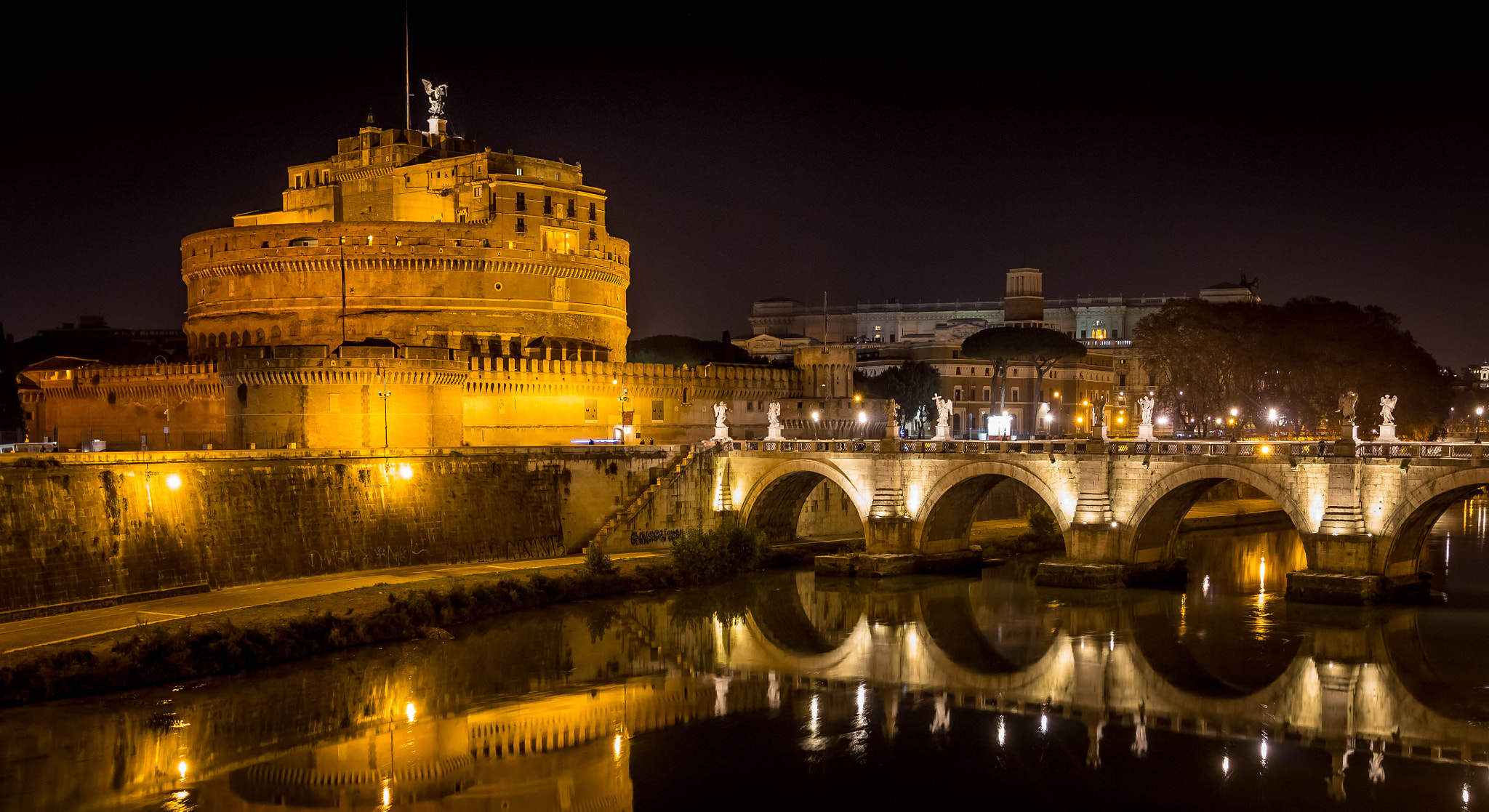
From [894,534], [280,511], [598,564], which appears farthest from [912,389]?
[280,511]

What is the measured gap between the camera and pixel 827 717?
99.9ft

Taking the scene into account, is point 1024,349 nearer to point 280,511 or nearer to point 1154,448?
point 1154,448

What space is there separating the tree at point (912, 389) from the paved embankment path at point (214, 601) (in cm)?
4573

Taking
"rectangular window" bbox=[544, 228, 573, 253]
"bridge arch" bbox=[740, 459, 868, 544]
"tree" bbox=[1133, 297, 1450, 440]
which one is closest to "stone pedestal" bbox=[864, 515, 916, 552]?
"bridge arch" bbox=[740, 459, 868, 544]

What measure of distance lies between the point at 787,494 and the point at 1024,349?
52057 millimetres

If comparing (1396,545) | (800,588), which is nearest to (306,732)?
(800,588)

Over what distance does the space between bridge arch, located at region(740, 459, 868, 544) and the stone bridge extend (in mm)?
51

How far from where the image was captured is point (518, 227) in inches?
2479

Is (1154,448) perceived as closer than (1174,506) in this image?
Yes

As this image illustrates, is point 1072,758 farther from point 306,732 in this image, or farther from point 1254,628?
point 306,732

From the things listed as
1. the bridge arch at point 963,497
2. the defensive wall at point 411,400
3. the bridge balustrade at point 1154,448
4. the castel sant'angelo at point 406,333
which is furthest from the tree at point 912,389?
the bridge arch at point 963,497

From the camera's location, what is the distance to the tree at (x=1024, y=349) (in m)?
99.9

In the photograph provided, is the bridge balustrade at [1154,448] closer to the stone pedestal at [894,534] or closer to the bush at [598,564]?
the stone pedestal at [894,534]

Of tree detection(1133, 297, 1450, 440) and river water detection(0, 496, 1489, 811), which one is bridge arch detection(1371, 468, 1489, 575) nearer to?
river water detection(0, 496, 1489, 811)
